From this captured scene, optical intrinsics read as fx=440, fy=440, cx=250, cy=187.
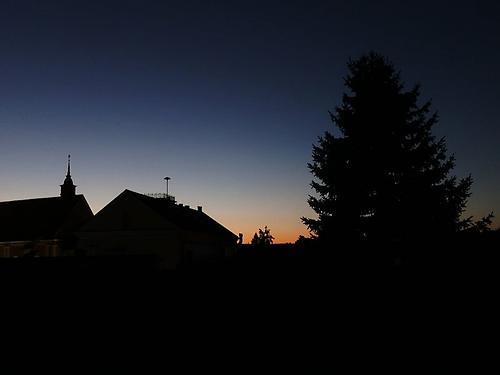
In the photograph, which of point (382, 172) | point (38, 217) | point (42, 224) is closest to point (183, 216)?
point (42, 224)

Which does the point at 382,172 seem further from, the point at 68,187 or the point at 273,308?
the point at 68,187

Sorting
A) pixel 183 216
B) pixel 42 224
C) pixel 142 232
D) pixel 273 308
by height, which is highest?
pixel 42 224

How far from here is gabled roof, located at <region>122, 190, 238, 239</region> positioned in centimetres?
3709

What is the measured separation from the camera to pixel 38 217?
150 ft

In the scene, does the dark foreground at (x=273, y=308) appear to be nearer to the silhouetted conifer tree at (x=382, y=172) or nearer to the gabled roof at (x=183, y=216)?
the silhouetted conifer tree at (x=382, y=172)

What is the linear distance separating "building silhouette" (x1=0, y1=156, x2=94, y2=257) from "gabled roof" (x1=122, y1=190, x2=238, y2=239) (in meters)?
8.16

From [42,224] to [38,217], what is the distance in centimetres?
175

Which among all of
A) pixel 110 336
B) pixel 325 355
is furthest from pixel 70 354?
pixel 325 355

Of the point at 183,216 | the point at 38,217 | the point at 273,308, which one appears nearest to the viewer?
the point at 273,308

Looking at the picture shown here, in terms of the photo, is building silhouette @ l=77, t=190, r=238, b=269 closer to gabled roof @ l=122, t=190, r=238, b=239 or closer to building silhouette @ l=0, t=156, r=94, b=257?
gabled roof @ l=122, t=190, r=238, b=239

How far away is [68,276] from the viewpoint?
33.1 ft

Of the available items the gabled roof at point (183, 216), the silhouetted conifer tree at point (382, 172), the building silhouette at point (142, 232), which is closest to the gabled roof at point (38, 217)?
the building silhouette at point (142, 232)

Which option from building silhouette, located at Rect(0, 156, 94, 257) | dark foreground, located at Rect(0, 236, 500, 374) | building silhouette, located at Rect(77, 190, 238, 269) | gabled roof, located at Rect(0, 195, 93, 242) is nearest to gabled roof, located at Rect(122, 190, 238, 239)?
building silhouette, located at Rect(77, 190, 238, 269)

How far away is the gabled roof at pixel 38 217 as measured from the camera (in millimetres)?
43500
